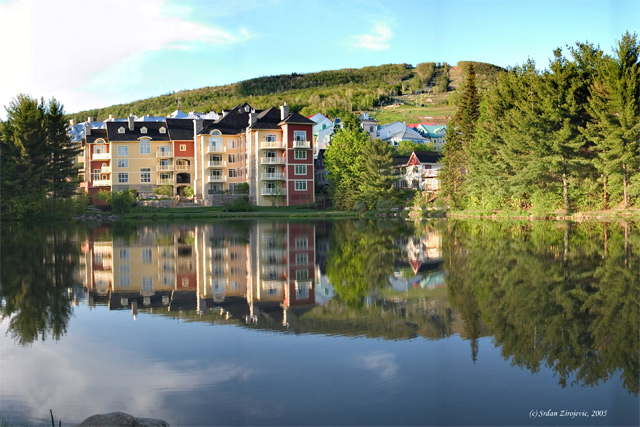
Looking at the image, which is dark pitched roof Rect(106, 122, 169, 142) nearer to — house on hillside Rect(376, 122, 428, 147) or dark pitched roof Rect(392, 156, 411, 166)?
dark pitched roof Rect(392, 156, 411, 166)

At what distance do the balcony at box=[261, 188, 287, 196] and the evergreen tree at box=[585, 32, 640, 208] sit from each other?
114 ft

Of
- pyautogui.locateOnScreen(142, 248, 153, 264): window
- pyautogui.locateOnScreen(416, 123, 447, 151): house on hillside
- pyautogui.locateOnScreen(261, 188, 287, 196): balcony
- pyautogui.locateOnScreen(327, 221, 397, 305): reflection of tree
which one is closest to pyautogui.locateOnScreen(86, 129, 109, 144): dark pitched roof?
pyautogui.locateOnScreen(261, 188, 287, 196): balcony

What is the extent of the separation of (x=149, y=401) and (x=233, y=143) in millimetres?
69314

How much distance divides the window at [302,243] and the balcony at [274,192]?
36155mm

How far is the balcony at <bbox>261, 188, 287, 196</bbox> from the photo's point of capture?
6700 centimetres

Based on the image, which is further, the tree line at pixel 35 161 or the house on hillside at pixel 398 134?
the house on hillside at pixel 398 134

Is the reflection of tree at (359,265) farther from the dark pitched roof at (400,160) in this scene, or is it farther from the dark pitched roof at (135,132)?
the dark pitched roof at (400,160)

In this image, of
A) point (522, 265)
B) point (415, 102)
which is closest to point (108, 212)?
point (522, 265)

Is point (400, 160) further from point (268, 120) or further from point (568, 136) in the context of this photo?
point (568, 136)

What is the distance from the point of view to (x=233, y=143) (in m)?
75.0

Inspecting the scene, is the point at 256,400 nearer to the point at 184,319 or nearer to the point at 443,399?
the point at 443,399

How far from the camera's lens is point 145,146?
77.9 m

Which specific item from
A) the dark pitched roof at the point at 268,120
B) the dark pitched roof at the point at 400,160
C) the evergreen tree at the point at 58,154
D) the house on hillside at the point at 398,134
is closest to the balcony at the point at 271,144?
the dark pitched roof at the point at 268,120

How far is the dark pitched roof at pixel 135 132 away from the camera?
77312 millimetres
